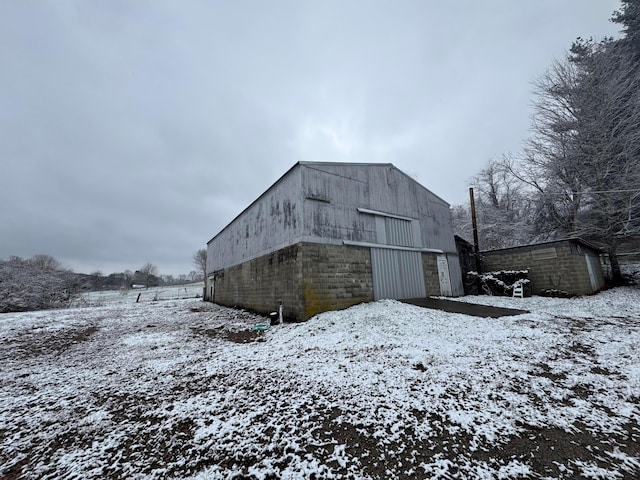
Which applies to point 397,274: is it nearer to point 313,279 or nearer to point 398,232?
point 398,232

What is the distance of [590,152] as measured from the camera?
14.5 meters

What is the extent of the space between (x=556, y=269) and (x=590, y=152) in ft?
26.9

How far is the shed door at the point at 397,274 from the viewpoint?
1026 cm

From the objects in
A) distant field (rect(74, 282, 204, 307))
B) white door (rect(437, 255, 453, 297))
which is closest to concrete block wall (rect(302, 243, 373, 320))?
white door (rect(437, 255, 453, 297))

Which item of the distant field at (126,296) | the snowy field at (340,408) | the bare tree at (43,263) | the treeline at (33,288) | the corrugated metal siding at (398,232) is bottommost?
the snowy field at (340,408)

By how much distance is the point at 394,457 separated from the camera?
7.23 feet

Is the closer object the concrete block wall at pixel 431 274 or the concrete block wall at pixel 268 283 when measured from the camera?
the concrete block wall at pixel 268 283

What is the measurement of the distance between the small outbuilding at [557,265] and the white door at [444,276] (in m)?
3.68

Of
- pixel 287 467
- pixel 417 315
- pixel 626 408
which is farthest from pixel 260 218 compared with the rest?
pixel 626 408

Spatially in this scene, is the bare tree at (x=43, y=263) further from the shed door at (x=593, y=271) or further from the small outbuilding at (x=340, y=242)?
the shed door at (x=593, y=271)

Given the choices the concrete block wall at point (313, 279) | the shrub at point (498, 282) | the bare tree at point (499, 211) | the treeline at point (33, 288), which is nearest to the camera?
the concrete block wall at point (313, 279)

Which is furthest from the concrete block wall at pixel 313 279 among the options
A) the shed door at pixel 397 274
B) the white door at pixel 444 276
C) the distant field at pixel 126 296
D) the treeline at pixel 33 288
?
the distant field at pixel 126 296

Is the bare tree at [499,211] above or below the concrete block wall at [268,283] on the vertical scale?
above

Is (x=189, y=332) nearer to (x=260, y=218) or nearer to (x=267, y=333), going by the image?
(x=267, y=333)
